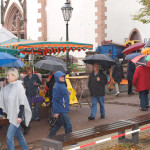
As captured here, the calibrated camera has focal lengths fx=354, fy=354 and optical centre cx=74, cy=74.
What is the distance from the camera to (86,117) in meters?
10.9

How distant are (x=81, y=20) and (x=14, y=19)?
8.55 m

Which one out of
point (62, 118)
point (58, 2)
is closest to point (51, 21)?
point (58, 2)

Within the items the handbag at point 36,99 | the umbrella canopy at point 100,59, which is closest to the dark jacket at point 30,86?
Answer: the handbag at point 36,99

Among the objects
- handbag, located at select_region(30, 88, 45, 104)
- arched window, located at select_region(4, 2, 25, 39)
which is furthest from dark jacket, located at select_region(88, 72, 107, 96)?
arched window, located at select_region(4, 2, 25, 39)

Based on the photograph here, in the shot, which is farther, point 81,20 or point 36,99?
point 81,20

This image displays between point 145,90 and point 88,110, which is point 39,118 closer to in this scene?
point 88,110

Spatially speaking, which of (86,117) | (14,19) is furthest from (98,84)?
(14,19)

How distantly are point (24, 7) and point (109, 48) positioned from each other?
9.54 metres

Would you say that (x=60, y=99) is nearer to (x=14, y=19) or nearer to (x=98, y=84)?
(x=98, y=84)

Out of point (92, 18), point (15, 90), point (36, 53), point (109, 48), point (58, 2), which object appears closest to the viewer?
point (15, 90)

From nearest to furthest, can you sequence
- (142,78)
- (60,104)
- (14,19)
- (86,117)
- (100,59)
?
(60,104)
(100,59)
(86,117)
(142,78)
(14,19)

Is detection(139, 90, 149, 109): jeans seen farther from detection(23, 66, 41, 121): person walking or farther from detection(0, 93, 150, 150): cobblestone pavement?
detection(23, 66, 41, 121): person walking

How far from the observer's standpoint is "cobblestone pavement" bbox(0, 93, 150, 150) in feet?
27.6

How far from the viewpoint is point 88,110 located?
40.3ft
